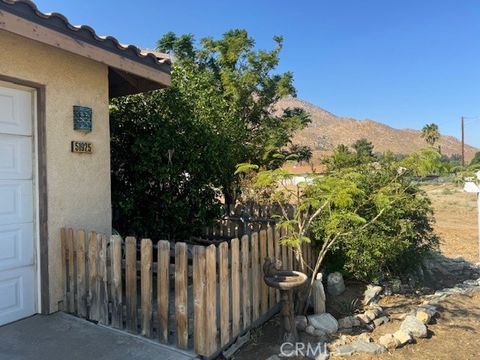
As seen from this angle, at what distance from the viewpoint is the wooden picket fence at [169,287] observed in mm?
3596

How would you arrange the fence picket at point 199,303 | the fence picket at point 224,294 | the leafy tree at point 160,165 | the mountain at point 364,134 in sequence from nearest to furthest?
1. the fence picket at point 199,303
2. the fence picket at point 224,294
3. the leafy tree at point 160,165
4. the mountain at point 364,134

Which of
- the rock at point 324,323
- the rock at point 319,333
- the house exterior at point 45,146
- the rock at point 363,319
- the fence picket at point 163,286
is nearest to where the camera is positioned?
the fence picket at point 163,286

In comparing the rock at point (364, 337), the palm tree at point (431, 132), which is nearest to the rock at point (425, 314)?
the rock at point (364, 337)

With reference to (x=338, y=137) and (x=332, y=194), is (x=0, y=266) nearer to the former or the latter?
(x=332, y=194)

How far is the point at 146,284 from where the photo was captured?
3785mm

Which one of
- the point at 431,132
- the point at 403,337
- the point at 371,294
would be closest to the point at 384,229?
the point at 371,294

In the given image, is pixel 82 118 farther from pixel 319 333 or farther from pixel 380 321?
pixel 380 321

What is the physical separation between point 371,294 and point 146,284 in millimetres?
3539

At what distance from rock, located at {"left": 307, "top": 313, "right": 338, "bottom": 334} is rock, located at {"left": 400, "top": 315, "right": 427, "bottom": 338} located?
784 millimetres

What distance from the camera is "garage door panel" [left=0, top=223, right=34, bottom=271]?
12.8ft

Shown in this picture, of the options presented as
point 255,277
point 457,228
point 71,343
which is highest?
point 255,277

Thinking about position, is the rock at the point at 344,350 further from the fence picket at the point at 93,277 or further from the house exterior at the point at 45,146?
the house exterior at the point at 45,146

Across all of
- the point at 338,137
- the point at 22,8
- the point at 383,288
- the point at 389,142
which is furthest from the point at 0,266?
the point at 389,142

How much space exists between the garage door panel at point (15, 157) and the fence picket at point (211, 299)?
224cm
